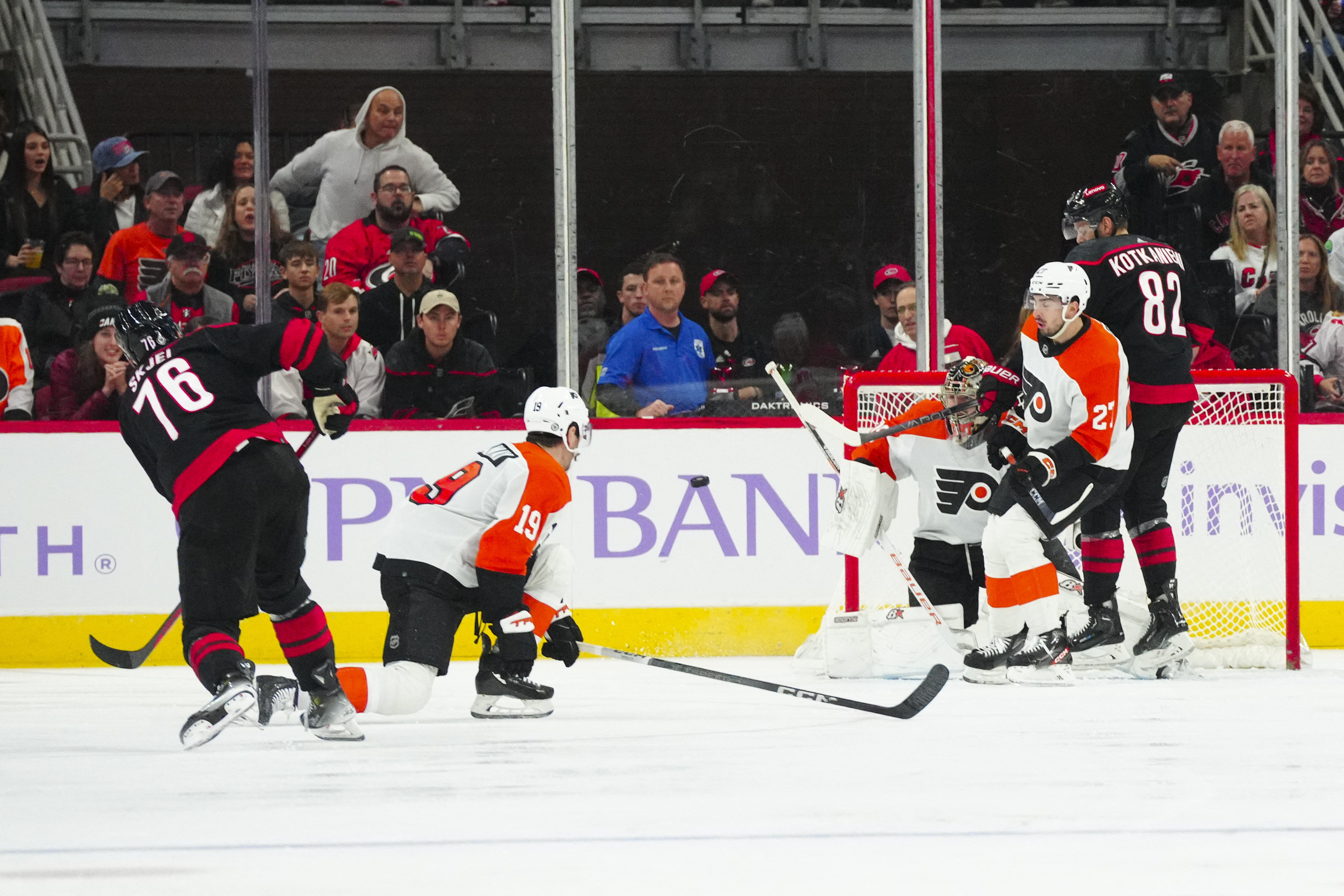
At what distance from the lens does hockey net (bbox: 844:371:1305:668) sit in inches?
181

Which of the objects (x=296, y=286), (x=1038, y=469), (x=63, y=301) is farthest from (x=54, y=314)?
(x=1038, y=469)

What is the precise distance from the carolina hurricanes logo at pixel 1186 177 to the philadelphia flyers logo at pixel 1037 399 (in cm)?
155

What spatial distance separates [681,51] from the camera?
562 centimetres

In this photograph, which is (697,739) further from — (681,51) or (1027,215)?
(681,51)

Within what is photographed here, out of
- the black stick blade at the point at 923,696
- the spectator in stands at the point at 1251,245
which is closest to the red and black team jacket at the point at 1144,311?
the spectator in stands at the point at 1251,245

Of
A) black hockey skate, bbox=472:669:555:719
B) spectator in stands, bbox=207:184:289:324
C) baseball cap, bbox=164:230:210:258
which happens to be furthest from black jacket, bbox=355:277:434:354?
black hockey skate, bbox=472:669:555:719

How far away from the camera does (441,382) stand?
5055 millimetres

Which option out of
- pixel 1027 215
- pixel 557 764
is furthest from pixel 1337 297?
pixel 557 764

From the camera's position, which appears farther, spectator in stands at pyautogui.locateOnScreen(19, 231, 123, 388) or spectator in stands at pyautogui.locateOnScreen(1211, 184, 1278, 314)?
spectator in stands at pyautogui.locateOnScreen(1211, 184, 1278, 314)

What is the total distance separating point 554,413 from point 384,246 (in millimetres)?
1835

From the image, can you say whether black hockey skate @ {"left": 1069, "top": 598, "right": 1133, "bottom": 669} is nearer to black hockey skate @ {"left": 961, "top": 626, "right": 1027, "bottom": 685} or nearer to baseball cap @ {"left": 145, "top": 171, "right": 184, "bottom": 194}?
black hockey skate @ {"left": 961, "top": 626, "right": 1027, "bottom": 685}

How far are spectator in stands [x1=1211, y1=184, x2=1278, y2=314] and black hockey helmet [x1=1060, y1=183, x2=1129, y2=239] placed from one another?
0.91 metres

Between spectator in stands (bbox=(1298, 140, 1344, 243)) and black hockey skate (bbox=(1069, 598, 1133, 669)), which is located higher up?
spectator in stands (bbox=(1298, 140, 1344, 243))

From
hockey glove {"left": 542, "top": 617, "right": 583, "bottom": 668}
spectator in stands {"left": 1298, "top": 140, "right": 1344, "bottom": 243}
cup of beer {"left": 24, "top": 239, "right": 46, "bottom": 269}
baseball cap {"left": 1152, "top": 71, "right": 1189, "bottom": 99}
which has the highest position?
baseball cap {"left": 1152, "top": 71, "right": 1189, "bottom": 99}
